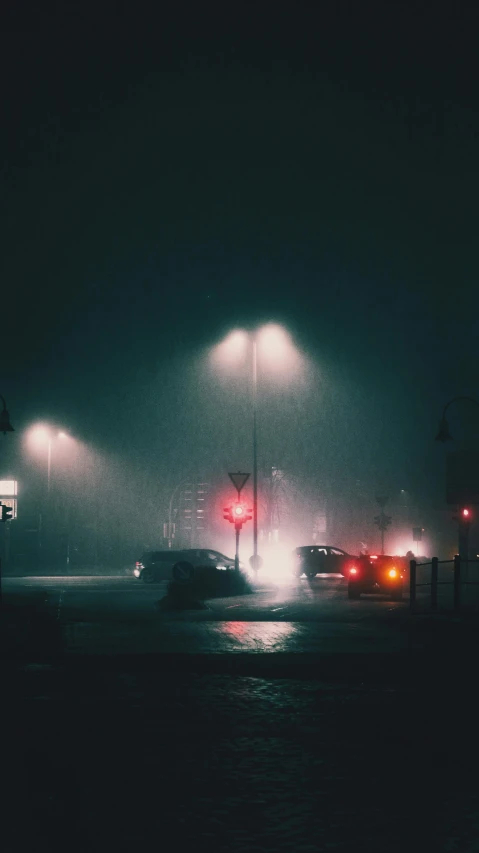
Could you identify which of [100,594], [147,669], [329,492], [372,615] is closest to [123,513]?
[329,492]

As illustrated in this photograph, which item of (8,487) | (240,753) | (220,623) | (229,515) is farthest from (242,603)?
(8,487)

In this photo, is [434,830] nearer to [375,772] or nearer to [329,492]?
[375,772]

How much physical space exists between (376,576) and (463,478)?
2711 centimetres

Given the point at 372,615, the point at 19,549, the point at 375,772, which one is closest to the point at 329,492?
the point at 19,549

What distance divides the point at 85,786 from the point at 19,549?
84.6 meters

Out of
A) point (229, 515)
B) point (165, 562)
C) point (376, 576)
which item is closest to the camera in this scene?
point (229, 515)

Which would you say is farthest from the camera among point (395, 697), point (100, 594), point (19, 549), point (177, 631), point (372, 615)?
point (19, 549)

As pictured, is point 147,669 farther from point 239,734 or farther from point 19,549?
point 19,549

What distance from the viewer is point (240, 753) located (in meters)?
10.7

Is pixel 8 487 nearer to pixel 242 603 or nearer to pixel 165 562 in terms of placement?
pixel 165 562

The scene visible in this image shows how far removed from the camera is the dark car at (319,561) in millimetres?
55969

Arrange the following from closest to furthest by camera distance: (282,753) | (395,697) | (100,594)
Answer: (282,753) < (395,697) < (100,594)

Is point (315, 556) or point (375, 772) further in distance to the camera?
point (315, 556)

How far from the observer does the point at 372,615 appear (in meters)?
31.2
